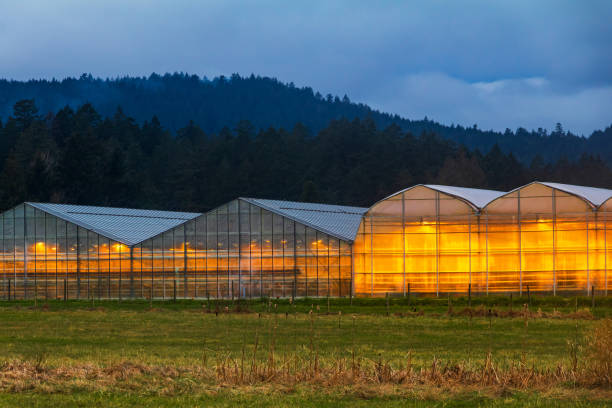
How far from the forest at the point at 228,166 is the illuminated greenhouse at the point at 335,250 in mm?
58897

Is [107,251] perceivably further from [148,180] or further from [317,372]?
[148,180]

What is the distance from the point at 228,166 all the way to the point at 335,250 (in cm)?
8711

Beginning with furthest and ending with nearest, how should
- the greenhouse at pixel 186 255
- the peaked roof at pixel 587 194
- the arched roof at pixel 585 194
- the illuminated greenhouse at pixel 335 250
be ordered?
the greenhouse at pixel 186 255 < the illuminated greenhouse at pixel 335 250 < the peaked roof at pixel 587 194 < the arched roof at pixel 585 194

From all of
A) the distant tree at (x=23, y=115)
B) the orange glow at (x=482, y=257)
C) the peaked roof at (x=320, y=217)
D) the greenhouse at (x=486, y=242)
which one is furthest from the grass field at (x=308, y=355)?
the distant tree at (x=23, y=115)

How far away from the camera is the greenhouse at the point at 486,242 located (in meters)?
54.3

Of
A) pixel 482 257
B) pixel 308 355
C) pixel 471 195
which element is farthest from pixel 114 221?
pixel 308 355

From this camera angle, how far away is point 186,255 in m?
62.5

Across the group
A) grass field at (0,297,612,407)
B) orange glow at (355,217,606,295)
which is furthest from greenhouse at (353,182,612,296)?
grass field at (0,297,612,407)

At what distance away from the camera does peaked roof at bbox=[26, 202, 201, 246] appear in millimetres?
65688

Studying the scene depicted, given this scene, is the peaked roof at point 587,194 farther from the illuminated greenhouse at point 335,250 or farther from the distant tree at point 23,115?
the distant tree at point 23,115

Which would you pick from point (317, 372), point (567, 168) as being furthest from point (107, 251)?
point (567, 168)

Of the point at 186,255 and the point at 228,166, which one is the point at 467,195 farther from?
the point at 228,166

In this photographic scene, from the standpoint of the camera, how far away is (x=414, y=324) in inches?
1547

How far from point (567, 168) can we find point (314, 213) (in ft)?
300
